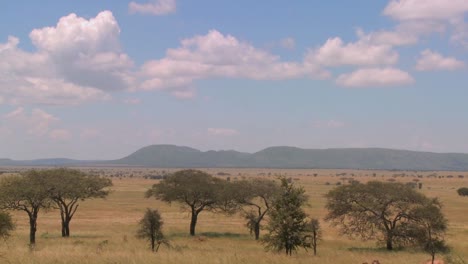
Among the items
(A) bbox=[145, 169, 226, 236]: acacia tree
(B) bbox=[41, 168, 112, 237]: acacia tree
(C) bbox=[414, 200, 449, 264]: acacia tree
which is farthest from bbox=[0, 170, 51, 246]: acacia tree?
(C) bbox=[414, 200, 449, 264]: acacia tree

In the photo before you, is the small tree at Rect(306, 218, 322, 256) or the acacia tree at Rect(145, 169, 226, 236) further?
the acacia tree at Rect(145, 169, 226, 236)

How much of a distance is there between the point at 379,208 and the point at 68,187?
102 feet

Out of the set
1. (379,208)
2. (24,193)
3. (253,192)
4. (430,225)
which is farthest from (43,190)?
(430,225)

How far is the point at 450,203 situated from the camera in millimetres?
111688

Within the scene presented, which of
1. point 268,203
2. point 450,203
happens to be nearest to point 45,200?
point 268,203

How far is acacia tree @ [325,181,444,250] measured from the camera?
48750 mm

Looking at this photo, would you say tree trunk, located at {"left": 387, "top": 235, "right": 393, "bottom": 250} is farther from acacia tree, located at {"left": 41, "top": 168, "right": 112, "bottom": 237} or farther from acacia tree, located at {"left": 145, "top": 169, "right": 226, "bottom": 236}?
acacia tree, located at {"left": 41, "top": 168, "right": 112, "bottom": 237}

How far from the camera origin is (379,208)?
49156 mm

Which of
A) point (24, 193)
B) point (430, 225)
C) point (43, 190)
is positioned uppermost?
point (43, 190)

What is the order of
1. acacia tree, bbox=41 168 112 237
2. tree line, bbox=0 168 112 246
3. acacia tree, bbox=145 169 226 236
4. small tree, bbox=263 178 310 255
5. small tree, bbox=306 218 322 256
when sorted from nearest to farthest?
1. small tree, bbox=306 218 322 256
2. small tree, bbox=263 178 310 255
3. tree line, bbox=0 168 112 246
4. acacia tree, bbox=41 168 112 237
5. acacia tree, bbox=145 169 226 236

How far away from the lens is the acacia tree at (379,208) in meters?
48.8

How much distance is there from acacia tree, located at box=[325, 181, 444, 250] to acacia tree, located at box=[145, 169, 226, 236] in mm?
15885

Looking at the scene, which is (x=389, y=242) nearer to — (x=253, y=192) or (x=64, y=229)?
(x=253, y=192)

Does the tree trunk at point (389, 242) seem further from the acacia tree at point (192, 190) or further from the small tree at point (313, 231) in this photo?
the acacia tree at point (192, 190)
